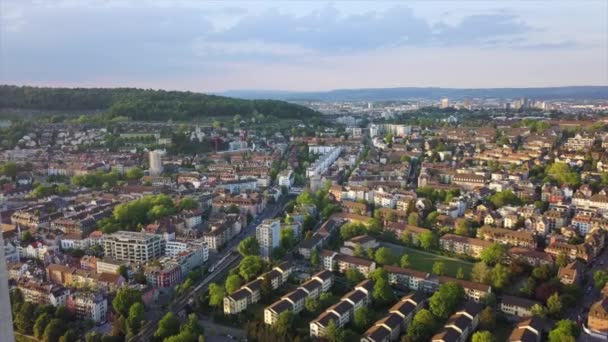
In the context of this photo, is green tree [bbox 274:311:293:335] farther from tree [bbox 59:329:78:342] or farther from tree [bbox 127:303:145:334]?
tree [bbox 59:329:78:342]

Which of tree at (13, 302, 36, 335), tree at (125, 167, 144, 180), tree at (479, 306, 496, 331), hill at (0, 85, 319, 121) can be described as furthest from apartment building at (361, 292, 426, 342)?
hill at (0, 85, 319, 121)

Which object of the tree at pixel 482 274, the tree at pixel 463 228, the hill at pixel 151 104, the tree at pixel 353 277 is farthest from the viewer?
the hill at pixel 151 104

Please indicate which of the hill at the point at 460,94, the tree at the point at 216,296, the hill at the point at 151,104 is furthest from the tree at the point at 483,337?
the hill at the point at 460,94

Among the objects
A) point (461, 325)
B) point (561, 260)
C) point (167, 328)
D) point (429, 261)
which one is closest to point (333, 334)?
point (461, 325)

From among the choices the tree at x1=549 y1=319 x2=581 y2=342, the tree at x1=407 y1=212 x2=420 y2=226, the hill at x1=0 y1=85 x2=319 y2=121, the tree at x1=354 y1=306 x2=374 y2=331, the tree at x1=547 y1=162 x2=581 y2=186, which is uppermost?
the hill at x1=0 y1=85 x2=319 y2=121

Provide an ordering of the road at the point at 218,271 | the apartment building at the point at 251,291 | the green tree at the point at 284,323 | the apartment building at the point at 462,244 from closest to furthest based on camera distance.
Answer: the green tree at the point at 284,323 < the road at the point at 218,271 < the apartment building at the point at 251,291 < the apartment building at the point at 462,244

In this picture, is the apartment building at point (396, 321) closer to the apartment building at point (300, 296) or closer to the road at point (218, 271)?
Answer: the apartment building at point (300, 296)
